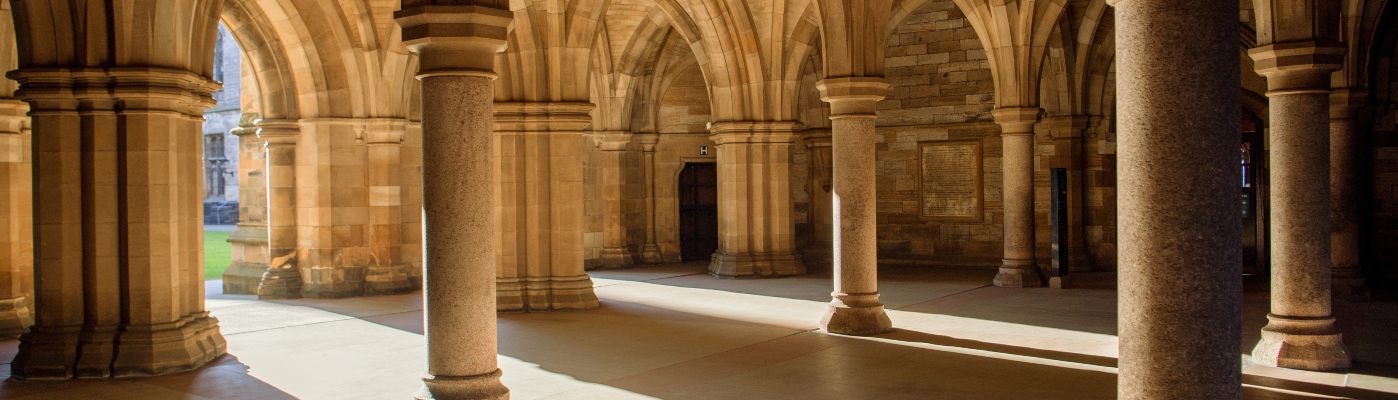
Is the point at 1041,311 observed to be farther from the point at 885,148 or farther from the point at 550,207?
the point at 885,148

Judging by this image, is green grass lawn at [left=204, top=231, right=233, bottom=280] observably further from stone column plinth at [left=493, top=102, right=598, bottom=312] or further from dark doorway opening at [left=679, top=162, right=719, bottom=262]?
dark doorway opening at [left=679, top=162, right=719, bottom=262]

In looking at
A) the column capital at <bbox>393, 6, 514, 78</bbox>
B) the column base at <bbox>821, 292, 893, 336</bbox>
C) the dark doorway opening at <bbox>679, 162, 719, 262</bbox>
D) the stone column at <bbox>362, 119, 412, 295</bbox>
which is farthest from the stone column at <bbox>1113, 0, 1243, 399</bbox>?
the dark doorway opening at <bbox>679, 162, 719, 262</bbox>

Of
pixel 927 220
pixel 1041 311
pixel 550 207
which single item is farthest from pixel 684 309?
pixel 927 220

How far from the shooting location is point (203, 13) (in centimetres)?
814

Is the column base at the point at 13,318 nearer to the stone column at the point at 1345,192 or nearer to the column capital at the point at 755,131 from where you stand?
the column capital at the point at 755,131

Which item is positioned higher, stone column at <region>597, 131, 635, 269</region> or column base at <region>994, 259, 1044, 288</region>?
stone column at <region>597, 131, 635, 269</region>

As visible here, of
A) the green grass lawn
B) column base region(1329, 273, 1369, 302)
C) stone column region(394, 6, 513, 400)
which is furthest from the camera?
the green grass lawn

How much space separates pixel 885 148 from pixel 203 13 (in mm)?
12199

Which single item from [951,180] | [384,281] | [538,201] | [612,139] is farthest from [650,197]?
[538,201]

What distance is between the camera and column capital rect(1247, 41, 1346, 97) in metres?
7.23

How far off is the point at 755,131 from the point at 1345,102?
7164mm

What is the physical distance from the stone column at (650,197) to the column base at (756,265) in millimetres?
3230

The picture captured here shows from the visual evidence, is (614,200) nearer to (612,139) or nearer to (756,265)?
(612,139)

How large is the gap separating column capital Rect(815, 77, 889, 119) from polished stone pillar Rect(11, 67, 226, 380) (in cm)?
503
